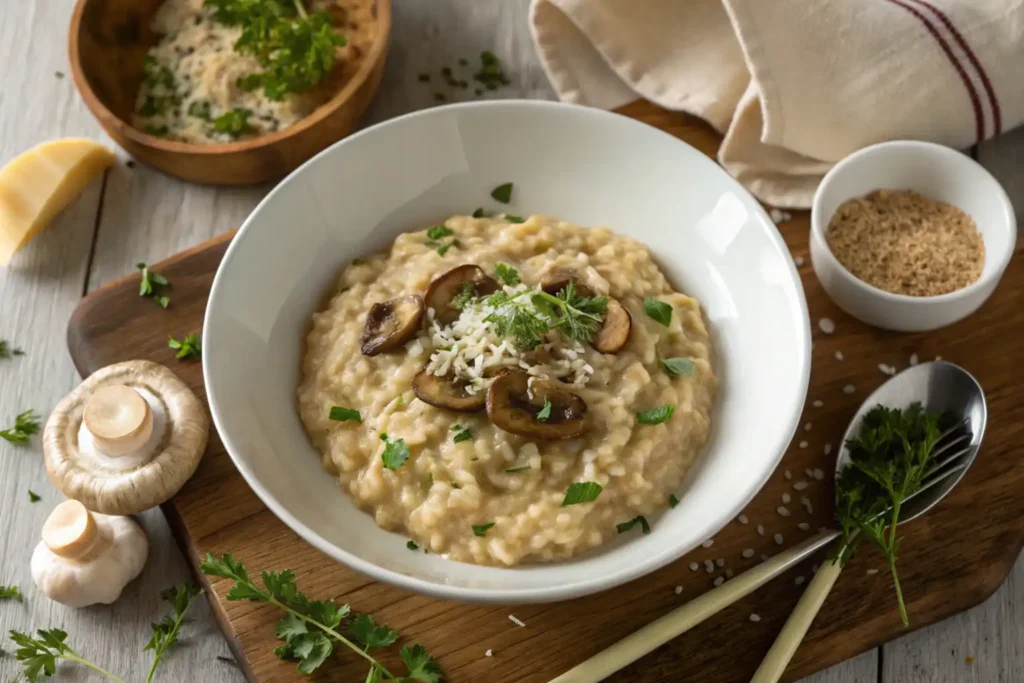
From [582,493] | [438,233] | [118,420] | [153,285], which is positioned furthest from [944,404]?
[153,285]

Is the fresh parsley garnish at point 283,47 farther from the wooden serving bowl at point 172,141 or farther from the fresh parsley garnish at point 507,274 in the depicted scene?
the fresh parsley garnish at point 507,274

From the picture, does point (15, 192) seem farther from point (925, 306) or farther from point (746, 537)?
point (925, 306)

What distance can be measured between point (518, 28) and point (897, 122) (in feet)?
5.98

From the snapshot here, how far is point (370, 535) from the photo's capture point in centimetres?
322

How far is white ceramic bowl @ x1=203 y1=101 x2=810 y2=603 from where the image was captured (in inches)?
122

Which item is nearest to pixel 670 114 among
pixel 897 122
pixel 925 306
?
pixel 897 122

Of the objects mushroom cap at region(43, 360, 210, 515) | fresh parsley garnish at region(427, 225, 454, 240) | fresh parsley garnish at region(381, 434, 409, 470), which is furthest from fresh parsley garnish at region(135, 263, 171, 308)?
fresh parsley garnish at region(381, 434, 409, 470)

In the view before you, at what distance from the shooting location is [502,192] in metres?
3.91

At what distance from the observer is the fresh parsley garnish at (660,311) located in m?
3.47

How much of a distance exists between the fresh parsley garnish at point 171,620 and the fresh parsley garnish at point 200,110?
1.96 meters

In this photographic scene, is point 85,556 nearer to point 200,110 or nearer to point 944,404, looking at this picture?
point 200,110

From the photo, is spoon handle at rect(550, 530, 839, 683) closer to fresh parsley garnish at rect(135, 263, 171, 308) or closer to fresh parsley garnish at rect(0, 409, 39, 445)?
fresh parsley garnish at rect(135, 263, 171, 308)

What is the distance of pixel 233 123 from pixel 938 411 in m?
3.01

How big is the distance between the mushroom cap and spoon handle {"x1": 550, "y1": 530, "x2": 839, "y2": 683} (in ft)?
4.80
